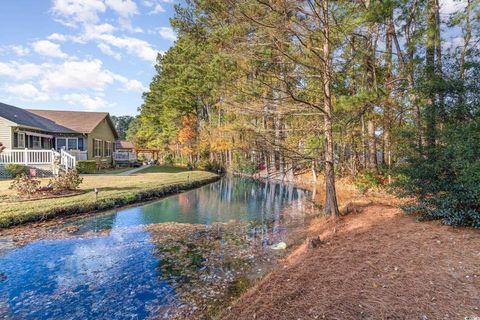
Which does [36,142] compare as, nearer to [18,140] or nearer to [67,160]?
[18,140]

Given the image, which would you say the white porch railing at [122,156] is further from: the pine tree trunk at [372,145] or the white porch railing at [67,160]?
the pine tree trunk at [372,145]

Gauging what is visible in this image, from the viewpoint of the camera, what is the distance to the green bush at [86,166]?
828 inches

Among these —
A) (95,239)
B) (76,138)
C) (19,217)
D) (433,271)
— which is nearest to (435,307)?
(433,271)

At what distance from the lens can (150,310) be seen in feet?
14.6

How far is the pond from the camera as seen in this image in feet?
15.1

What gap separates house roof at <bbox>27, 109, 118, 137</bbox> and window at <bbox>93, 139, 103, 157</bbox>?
1647mm

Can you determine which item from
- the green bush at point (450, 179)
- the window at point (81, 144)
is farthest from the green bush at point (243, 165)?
the green bush at point (450, 179)

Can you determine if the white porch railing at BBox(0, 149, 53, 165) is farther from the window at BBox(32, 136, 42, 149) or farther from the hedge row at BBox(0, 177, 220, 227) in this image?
the hedge row at BBox(0, 177, 220, 227)

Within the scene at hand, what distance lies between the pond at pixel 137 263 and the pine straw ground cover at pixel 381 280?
3.67 feet

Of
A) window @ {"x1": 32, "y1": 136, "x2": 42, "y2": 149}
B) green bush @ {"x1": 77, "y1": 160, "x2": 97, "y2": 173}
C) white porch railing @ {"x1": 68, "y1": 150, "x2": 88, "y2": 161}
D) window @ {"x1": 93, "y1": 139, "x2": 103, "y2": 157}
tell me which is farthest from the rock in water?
window @ {"x1": 93, "y1": 139, "x2": 103, "y2": 157}

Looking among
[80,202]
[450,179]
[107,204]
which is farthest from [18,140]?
[450,179]

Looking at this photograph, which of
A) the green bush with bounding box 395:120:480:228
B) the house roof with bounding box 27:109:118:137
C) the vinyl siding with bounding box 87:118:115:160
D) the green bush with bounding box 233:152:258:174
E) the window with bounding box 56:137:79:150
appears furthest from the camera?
the green bush with bounding box 233:152:258:174

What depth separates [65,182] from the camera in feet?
41.4

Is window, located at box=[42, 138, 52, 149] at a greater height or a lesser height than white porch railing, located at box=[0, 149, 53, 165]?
greater
